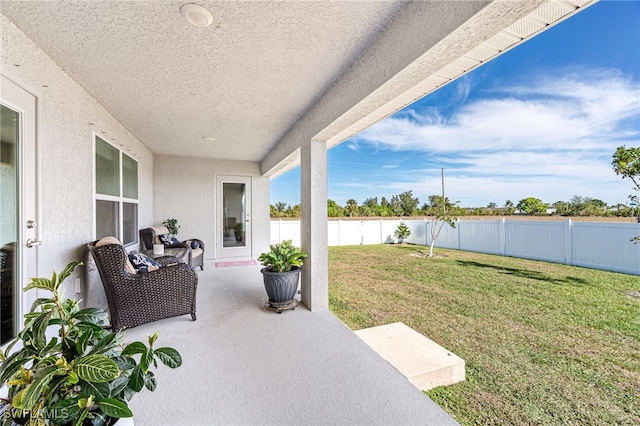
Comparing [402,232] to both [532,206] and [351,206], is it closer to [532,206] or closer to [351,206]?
[351,206]

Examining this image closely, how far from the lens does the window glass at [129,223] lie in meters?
4.14

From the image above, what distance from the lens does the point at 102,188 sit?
3277 mm

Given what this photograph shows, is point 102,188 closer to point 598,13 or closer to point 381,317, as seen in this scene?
point 381,317

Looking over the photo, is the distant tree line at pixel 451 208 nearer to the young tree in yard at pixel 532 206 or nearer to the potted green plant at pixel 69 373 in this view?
the young tree in yard at pixel 532 206

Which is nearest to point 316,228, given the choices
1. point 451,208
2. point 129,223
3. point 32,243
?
point 32,243

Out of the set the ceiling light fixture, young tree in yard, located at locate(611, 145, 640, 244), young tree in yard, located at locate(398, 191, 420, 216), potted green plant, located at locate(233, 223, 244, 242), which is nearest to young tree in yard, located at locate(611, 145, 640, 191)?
young tree in yard, located at locate(611, 145, 640, 244)

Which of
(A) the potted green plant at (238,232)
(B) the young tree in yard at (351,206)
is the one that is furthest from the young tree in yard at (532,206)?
(A) the potted green plant at (238,232)

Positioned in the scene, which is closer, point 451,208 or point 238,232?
point 238,232

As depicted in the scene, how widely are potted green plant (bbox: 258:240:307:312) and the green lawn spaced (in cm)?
78

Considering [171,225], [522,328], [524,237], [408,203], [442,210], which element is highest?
[408,203]

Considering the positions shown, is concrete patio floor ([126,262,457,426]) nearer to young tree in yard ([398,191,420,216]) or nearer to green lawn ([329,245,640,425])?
green lawn ([329,245,640,425])

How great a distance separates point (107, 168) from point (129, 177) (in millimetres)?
963

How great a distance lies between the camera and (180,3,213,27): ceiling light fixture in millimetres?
1621

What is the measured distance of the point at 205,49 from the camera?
2086mm
